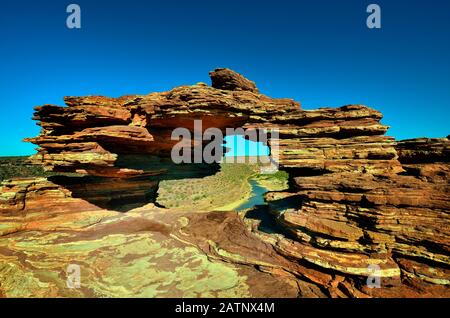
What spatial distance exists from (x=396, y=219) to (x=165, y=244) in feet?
48.6

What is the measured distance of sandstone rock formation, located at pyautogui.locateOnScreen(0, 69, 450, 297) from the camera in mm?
11656

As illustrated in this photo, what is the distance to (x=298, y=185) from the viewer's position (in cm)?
1698

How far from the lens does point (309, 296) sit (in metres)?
11.0

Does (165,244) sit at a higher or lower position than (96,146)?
lower

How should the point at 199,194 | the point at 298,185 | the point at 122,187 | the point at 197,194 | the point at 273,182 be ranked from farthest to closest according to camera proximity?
the point at 273,182 → the point at 199,194 → the point at 197,194 → the point at 122,187 → the point at 298,185

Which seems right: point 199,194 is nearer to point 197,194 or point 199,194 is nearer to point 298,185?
point 197,194

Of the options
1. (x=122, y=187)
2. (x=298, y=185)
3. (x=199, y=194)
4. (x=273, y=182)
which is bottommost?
(x=273, y=182)

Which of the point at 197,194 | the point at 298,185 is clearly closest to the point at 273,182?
the point at 197,194

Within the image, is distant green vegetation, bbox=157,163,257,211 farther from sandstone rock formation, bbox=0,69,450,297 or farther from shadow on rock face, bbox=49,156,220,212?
sandstone rock formation, bbox=0,69,450,297

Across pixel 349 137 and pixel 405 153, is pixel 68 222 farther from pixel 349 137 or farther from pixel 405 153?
pixel 405 153

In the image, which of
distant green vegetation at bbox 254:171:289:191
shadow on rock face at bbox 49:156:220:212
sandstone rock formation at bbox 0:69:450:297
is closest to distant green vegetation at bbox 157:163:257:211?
shadow on rock face at bbox 49:156:220:212

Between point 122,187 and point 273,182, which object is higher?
point 122,187
